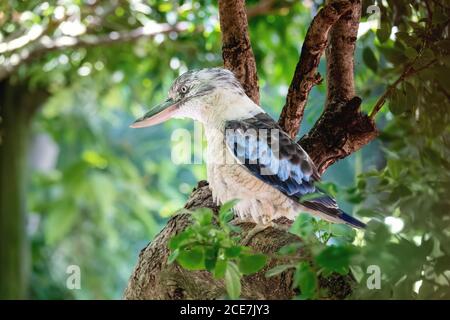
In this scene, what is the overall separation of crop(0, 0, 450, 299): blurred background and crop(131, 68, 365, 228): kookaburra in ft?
0.31

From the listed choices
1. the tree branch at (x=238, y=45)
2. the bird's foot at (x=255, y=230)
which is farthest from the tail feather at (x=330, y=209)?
the tree branch at (x=238, y=45)

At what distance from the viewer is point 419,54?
4.42 ft

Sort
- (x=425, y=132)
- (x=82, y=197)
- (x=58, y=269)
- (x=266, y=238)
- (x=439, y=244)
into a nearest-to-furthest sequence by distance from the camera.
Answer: (x=439, y=244)
(x=266, y=238)
(x=425, y=132)
(x=82, y=197)
(x=58, y=269)

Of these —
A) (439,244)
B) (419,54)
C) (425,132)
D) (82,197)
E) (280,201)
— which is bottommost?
(439,244)

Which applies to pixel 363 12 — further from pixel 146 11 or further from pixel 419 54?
pixel 146 11

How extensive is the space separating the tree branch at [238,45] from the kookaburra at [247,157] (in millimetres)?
180

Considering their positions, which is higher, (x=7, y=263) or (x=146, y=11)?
(x=146, y=11)

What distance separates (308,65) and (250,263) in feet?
1.68

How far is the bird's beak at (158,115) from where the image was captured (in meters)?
1.27

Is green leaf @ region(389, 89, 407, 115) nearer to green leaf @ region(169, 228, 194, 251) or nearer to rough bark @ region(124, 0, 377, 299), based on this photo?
rough bark @ region(124, 0, 377, 299)

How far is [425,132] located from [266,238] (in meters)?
0.37

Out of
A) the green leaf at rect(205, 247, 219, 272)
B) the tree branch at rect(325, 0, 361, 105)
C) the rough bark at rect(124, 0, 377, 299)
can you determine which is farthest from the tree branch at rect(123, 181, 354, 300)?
the tree branch at rect(325, 0, 361, 105)

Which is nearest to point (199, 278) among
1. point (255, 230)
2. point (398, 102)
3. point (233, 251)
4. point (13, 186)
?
point (255, 230)

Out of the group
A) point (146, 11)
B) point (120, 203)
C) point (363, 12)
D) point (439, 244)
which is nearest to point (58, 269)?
point (120, 203)
